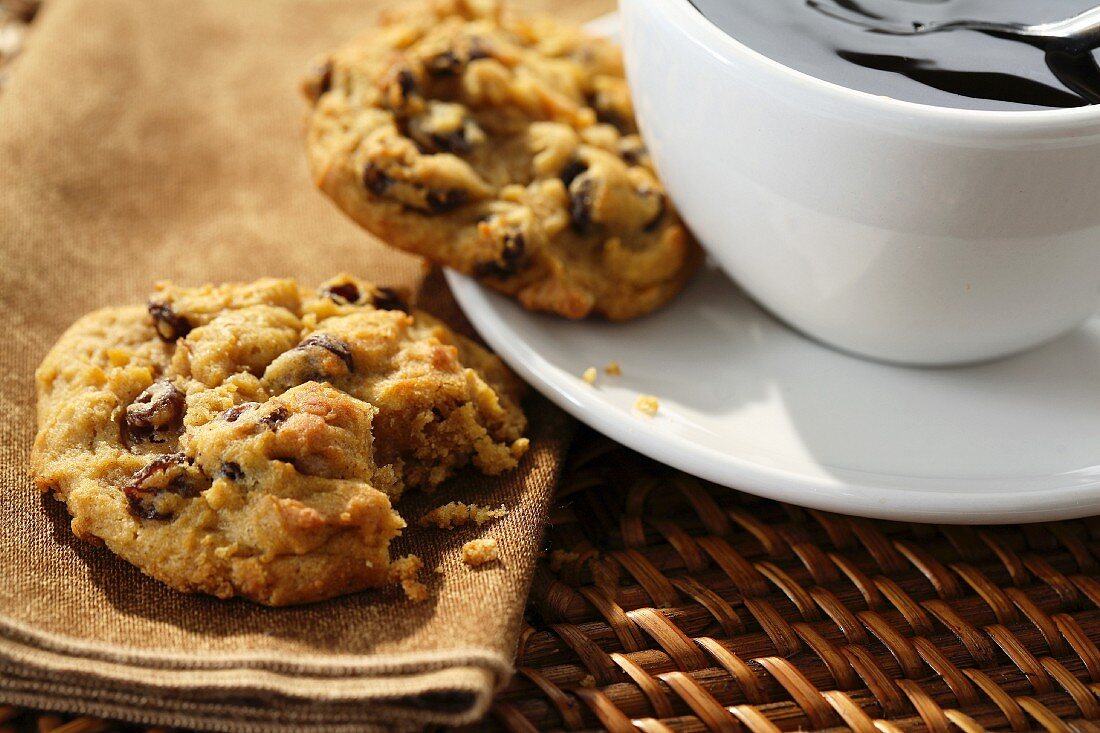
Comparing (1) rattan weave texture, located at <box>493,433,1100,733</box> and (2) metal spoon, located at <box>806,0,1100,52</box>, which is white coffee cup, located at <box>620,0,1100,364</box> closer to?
(2) metal spoon, located at <box>806,0,1100,52</box>

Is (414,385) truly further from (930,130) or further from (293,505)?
(930,130)

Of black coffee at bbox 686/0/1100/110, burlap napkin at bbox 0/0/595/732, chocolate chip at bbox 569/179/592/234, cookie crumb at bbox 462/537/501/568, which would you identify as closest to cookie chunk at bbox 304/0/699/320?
chocolate chip at bbox 569/179/592/234

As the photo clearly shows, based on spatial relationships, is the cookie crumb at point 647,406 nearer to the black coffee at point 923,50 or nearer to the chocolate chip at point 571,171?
the chocolate chip at point 571,171

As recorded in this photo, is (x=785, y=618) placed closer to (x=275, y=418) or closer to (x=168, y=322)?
(x=275, y=418)

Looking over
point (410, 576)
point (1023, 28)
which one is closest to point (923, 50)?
point (1023, 28)

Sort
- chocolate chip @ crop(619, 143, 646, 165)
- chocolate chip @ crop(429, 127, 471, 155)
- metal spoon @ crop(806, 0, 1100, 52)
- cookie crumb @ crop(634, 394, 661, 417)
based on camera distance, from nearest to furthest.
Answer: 1. metal spoon @ crop(806, 0, 1100, 52)
2. cookie crumb @ crop(634, 394, 661, 417)
3. chocolate chip @ crop(429, 127, 471, 155)
4. chocolate chip @ crop(619, 143, 646, 165)
